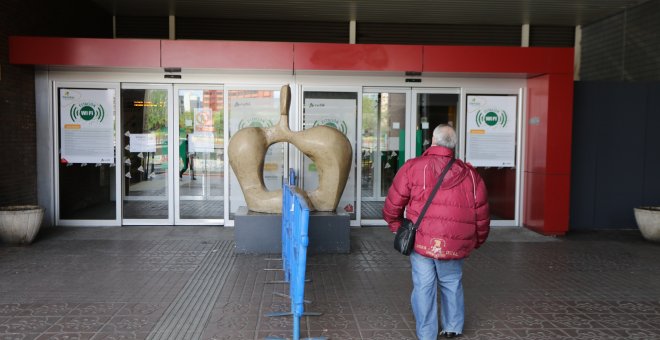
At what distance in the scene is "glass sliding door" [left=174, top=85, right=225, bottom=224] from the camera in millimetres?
9641

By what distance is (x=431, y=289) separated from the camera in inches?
167

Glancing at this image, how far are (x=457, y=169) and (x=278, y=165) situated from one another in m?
5.87

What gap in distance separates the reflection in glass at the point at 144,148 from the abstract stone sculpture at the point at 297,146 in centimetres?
254

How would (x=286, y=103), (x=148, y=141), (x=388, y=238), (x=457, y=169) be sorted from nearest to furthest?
1. (x=457, y=169)
2. (x=286, y=103)
3. (x=388, y=238)
4. (x=148, y=141)

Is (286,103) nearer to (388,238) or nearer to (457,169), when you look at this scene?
(388,238)

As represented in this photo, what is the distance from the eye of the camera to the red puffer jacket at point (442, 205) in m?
4.09

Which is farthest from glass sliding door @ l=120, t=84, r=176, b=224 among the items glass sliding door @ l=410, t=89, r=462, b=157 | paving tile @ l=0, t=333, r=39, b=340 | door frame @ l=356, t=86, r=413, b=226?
paving tile @ l=0, t=333, r=39, b=340

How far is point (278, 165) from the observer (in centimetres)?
977

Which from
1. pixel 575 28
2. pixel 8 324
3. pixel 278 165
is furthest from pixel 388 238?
pixel 575 28

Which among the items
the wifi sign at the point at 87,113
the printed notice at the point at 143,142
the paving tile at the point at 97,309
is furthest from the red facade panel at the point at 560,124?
the wifi sign at the point at 87,113

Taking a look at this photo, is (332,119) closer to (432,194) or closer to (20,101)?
(20,101)

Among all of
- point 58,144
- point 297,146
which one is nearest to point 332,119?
point 297,146

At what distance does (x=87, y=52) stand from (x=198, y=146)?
231cm

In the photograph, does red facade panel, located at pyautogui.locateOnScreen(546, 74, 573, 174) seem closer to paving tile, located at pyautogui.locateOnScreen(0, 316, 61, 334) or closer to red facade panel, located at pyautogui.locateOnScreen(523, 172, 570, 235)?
red facade panel, located at pyautogui.locateOnScreen(523, 172, 570, 235)
